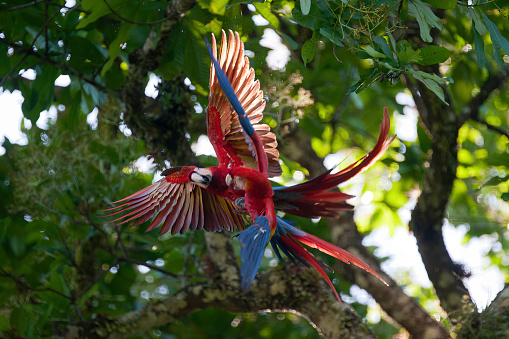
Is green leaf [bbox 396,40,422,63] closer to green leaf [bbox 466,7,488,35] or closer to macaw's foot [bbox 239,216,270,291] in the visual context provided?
green leaf [bbox 466,7,488,35]

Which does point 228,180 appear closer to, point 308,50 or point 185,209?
point 185,209

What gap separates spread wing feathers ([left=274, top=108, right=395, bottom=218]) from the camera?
1391 millimetres

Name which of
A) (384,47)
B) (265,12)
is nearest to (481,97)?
(265,12)

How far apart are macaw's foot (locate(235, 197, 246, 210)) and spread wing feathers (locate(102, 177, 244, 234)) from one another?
0.13 m

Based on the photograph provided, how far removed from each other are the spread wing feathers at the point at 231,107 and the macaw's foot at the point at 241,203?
0.11 m

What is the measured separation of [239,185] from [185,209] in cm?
29

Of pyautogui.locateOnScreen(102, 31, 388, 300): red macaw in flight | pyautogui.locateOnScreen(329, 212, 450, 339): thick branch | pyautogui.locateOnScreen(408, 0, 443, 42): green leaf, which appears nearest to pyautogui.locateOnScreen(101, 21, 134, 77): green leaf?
pyautogui.locateOnScreen(102, 31, 388, 300): red macaw in flight

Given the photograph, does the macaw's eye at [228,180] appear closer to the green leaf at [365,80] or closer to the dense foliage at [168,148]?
the green leaf at [365,80]

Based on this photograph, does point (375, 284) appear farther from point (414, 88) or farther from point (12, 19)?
point (12, 19)

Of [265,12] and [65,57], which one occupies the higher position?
[265,12]

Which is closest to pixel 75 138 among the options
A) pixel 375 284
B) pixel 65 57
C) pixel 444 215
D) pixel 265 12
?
pixel 65 57

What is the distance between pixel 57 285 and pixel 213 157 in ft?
3.04

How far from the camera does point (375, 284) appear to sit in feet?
8.45

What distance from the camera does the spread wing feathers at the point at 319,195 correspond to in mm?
1391
